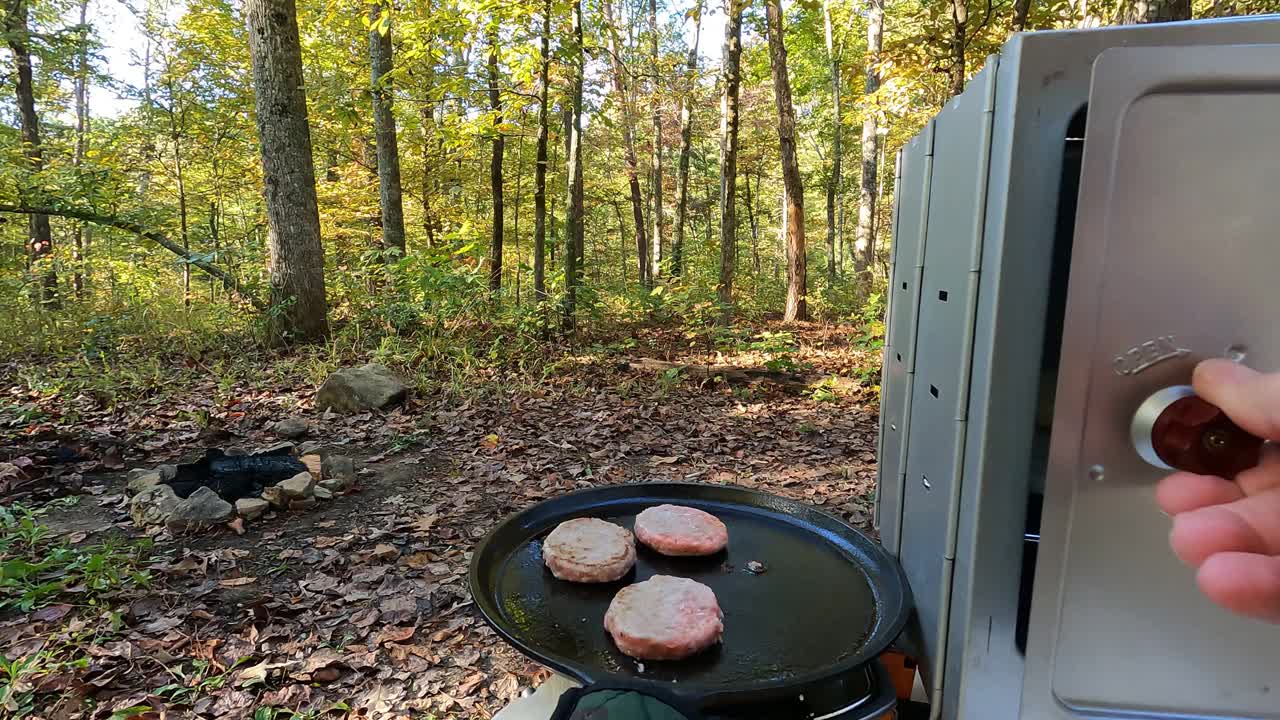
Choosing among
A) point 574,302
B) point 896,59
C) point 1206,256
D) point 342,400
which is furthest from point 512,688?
point 896,59

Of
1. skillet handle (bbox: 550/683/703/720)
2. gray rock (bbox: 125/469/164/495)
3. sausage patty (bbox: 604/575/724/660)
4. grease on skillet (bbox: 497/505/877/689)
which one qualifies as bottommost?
gray rock (bbox: 125/469/164/495)

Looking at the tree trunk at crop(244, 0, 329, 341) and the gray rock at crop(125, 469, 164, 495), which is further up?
the tree trunk at crop(244, 0, 329, 341)

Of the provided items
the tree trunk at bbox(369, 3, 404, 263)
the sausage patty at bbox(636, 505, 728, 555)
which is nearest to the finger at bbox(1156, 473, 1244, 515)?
→ the sausage patty at bbox(636, 505, 728, 555)

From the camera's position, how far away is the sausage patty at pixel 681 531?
1591mm

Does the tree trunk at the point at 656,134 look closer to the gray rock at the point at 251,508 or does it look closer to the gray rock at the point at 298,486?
the gray rock at the point at 298,486

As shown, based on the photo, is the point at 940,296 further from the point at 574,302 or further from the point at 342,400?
the point at 574,302

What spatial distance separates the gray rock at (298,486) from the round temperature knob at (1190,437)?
145 inches

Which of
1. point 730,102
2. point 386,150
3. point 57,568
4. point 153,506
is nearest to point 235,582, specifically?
point 57,568

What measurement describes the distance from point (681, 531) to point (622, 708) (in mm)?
734

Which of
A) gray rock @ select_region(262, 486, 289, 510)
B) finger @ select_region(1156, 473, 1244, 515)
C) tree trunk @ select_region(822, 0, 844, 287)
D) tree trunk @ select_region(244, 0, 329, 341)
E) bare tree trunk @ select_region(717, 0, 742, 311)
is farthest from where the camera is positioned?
tree trunk @ select_region(822, 0, 844, 287)

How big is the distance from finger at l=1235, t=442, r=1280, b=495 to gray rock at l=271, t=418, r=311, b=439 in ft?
16.7

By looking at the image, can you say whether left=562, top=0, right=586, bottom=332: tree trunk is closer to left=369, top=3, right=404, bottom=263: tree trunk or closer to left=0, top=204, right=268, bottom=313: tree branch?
left=369, top=3, right=404, bottom=263: tree trunk

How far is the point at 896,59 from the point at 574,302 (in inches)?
171

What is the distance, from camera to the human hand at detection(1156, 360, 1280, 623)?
1.78ft
